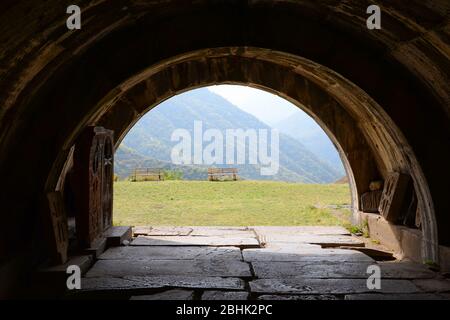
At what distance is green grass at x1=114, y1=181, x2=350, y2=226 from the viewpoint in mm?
10930

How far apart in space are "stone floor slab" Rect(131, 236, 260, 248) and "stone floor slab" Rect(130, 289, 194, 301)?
270 centimetres

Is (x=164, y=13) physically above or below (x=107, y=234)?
above

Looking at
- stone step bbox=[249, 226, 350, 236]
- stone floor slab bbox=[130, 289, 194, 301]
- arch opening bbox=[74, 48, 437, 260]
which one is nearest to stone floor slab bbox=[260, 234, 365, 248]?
stone step bbox=[249, 226, 350, 236]

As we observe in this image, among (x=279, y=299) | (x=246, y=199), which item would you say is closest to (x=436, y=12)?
(x=279, y=299)

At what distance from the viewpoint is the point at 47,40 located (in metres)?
4.30

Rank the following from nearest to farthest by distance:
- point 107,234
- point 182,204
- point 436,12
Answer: point 436,12 < point 107,234 < point 182,204

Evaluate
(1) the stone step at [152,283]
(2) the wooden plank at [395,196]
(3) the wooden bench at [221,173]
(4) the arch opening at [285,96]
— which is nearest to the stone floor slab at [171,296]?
(1) the stone step at [152,283]

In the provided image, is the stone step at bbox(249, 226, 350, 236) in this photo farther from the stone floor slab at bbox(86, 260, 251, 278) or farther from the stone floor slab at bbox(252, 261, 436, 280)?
the stone floor slab at bbox(86, 260, 251, 278)

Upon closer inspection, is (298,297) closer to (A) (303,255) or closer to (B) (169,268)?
(B) (169,268)

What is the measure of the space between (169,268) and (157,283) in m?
0.74

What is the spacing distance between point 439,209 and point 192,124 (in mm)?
174292

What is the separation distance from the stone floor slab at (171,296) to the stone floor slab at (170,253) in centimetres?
167

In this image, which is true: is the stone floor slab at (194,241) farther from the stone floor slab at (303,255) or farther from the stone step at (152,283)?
the stone step at (152,283)
